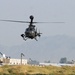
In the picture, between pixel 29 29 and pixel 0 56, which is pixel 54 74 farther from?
pixel 0 56

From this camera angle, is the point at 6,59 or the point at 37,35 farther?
the point at 6,59

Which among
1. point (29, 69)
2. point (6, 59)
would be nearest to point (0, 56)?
point (6, 59)

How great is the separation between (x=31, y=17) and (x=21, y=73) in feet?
26.4

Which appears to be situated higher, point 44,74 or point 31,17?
point 31,17

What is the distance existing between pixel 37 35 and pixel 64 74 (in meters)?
6.84

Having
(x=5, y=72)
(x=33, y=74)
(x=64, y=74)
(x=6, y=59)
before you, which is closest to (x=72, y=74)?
(x=64, y=74)

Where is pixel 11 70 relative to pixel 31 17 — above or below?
below

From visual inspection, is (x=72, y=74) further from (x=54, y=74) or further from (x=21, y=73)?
(x=21, y=73)

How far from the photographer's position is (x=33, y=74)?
2212 inches

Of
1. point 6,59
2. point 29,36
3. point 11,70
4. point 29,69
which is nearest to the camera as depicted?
point 29,36

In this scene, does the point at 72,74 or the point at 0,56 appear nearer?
the point at 72,74

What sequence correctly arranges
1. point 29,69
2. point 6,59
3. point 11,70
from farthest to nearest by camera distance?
point 6,59, point 29,69, point 11,70

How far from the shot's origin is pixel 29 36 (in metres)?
55.0

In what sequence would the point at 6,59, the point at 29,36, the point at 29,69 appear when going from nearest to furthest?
the point at 29,36 → the point at 29,69 → the point at 6,59
